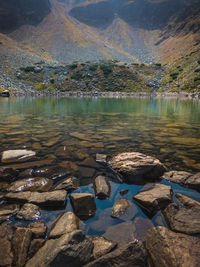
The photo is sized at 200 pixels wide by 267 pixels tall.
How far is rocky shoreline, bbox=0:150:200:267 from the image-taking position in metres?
2.97

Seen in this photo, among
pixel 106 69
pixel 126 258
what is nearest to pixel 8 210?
pixel 126 258

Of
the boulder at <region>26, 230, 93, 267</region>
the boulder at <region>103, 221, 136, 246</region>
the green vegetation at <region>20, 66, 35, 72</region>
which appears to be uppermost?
the green vegetation at <region>20, 66, 35, 72</region>

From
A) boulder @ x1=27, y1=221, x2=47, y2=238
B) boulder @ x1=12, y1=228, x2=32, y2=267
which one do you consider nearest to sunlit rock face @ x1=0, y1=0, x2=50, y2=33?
boulder @ x1=27, y1=221, x2=47, y2=238

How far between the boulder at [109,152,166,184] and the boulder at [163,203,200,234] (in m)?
1.71

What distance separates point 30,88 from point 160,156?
85123mm

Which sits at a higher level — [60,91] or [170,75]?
[170,75]

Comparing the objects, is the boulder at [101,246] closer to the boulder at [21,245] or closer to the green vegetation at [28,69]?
the boulder at [21,245]

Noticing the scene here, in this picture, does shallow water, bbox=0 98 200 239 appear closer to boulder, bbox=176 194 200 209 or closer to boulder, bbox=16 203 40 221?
boulder, bbox=16 203 40 221

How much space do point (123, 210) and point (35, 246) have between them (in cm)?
215

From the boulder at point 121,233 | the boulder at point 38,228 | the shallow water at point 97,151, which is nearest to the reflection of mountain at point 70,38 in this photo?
the shallow water at point 97,151

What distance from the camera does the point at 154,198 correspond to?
15.3 ft

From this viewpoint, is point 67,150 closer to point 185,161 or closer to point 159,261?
point 185,161

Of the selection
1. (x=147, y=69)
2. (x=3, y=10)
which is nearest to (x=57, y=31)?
(x=3, y=10)

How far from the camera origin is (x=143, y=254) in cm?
312
